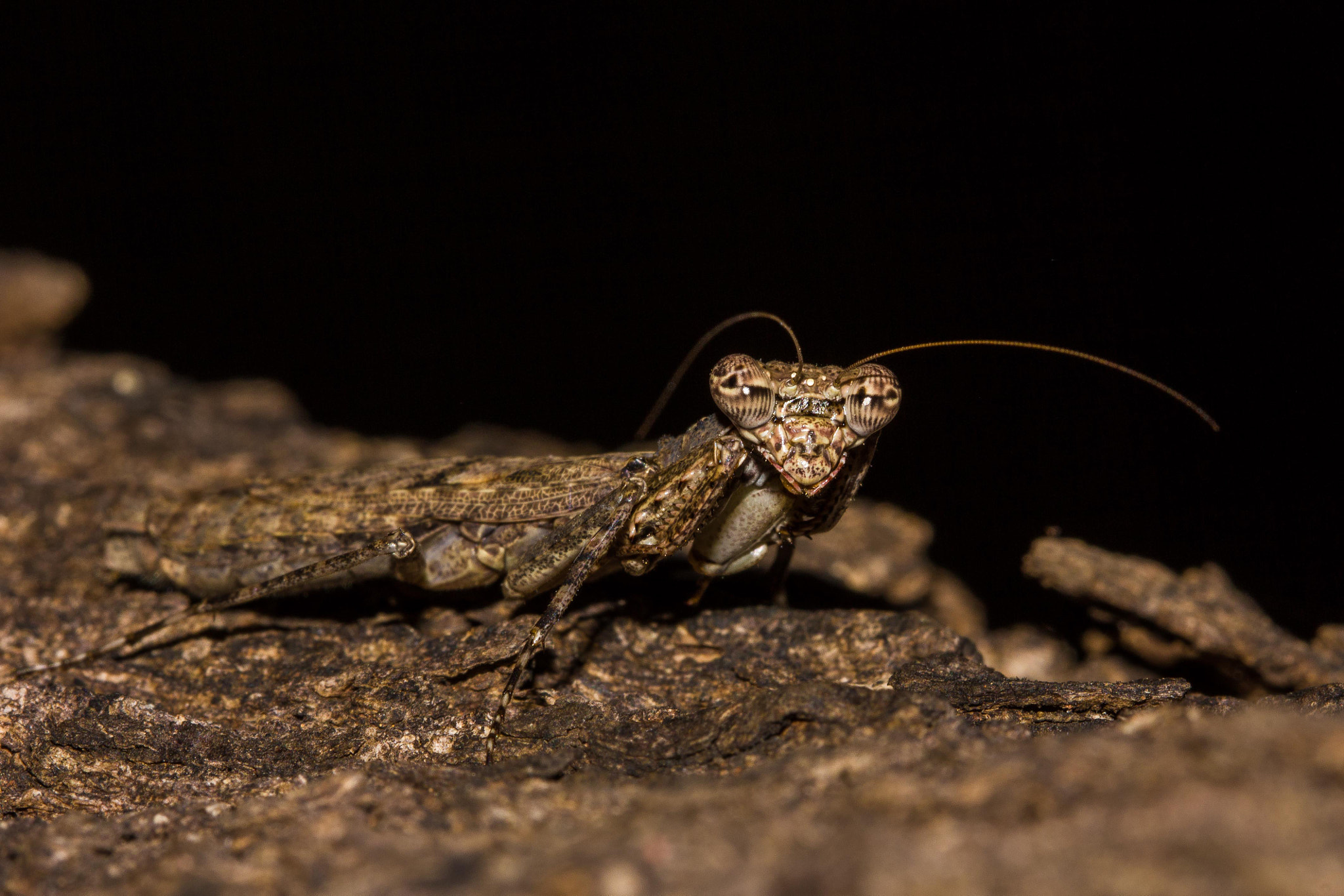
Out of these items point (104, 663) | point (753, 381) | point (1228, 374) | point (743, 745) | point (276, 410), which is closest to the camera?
point (743, 745)

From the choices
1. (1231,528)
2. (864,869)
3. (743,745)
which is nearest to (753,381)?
(743,745)

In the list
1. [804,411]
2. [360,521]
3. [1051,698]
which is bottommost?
[1051,698]

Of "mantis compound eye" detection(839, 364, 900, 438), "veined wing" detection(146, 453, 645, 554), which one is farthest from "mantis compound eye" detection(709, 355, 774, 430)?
"veined wing" detection(146, 453, 645, 554)

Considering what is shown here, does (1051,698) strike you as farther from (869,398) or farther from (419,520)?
(419,520)

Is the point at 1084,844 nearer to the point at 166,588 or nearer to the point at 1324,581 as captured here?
the point at 1324,581

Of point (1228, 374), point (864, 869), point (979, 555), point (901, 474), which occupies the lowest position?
point (979, 555)

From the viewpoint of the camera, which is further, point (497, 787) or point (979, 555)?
point (979, 555)

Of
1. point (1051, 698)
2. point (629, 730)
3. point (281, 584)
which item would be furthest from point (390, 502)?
point (1051, 698)
